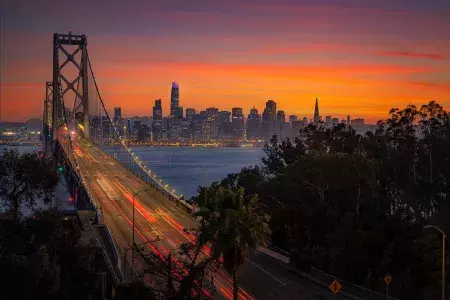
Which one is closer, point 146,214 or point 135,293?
point 135,293

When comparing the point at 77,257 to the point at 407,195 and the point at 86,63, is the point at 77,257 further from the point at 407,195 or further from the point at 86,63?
the point at 86,63

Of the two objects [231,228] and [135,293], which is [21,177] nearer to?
[231,228]

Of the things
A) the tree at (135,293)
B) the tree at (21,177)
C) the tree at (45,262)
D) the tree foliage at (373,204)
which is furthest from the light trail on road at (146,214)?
the tree at (21,177)

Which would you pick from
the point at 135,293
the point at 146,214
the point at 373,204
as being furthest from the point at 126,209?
the point at 135,293

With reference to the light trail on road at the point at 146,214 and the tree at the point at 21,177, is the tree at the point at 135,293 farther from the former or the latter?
the tree at the point at 21,177

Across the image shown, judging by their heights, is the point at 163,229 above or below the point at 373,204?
below

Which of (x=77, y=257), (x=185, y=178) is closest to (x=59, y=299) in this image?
(x=77, y=257)

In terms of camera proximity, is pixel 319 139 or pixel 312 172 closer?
pixel 312 172
